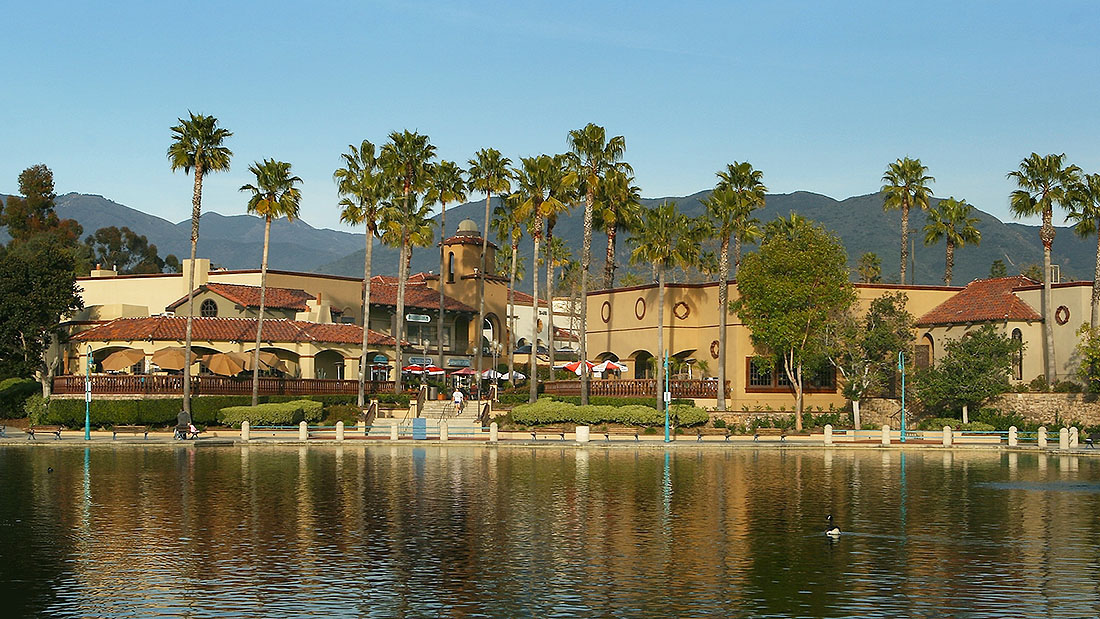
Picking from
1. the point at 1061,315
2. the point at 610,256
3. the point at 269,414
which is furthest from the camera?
the point at 610,256

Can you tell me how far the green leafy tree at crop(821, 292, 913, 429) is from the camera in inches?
2653

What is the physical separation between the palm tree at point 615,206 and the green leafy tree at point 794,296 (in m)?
8.89

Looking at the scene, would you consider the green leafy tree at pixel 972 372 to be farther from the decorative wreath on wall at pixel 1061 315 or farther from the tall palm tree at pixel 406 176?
the tall palm tree at pixel 406 176

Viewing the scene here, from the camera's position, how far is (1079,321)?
65.6 meters

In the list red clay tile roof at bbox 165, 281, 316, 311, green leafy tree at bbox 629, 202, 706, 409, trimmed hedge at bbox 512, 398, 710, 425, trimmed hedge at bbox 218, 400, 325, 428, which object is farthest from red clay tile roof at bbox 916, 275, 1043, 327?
red clay tile roof at bbox 165, 281, 316, 311

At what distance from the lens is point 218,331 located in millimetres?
73188

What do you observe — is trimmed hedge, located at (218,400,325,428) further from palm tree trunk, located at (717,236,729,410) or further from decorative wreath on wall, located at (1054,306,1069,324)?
decorative wreath on wall, located at (1054,306,1069,324)

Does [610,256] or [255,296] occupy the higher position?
[610,256]

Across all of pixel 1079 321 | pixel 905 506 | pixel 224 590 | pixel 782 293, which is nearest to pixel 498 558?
pixel 224 590

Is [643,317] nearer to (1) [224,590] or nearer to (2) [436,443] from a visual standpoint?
(2) [436,443]

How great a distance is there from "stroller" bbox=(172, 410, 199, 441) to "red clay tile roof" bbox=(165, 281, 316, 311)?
19893 millimetres

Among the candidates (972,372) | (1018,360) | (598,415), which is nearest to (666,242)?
(598,415)

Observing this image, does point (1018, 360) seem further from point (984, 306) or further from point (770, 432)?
point (770, 432)

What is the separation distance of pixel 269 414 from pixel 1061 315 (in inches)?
1773
